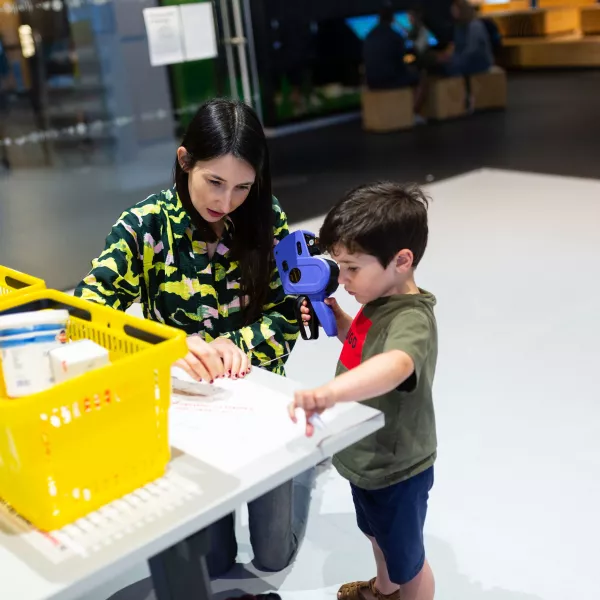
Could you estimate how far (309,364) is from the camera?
320cm

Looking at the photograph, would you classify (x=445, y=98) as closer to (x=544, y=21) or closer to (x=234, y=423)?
(x=544, y=21)

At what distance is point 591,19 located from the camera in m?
12.4

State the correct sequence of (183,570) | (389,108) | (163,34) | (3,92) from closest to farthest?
(183,570) < (3,92) < (163,34) < (389,108)

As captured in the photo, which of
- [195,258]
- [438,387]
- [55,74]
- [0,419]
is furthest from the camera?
[55,74]

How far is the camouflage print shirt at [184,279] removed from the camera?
5.91 feet

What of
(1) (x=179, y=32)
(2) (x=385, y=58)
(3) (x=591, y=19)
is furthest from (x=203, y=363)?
(3) (x=591, y=19)

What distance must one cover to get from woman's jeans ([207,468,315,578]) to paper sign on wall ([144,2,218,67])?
3284 mm

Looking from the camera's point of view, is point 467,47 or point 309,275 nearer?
point 309,275

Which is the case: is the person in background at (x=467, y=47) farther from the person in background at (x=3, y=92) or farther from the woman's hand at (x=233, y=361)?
the woman's hand at (x=233, y=361)

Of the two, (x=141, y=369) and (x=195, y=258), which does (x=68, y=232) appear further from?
(x=141, y=369)

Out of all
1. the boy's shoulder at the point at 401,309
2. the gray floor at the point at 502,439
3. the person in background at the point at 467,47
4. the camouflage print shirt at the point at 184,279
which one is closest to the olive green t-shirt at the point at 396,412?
the boy's shoulder at the point at 401,309

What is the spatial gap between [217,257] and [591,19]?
12.2m

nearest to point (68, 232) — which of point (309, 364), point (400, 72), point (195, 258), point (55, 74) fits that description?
point (55, 74)

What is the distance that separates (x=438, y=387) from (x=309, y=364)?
0.54 metres
